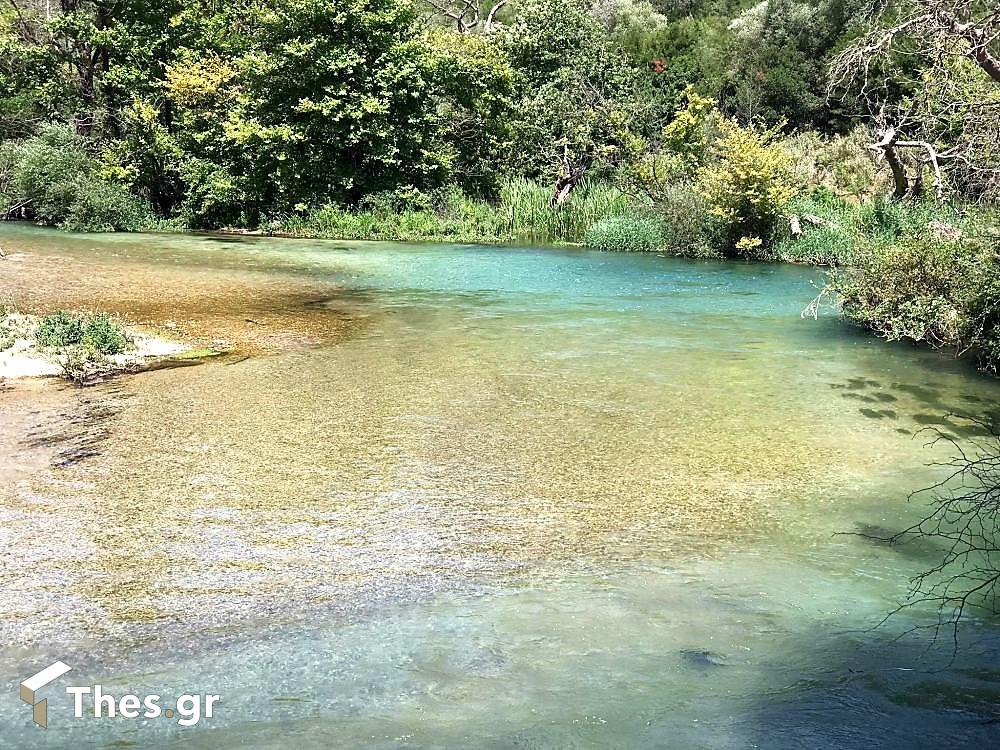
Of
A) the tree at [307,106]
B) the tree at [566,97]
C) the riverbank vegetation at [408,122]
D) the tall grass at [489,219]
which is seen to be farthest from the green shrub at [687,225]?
the tree at [307,106]

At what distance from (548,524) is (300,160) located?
2303 centimetres

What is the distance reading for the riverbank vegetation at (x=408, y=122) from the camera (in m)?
24.7

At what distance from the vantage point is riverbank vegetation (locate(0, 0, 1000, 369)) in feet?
81.1

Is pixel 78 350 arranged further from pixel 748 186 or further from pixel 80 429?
pixel 748 186

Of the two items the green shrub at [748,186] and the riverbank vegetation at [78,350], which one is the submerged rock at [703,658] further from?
the green shrub at [748,186]

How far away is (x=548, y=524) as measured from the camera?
6207mm

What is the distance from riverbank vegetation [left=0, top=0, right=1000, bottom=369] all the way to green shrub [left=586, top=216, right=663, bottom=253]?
6cm

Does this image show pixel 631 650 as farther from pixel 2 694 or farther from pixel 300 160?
pixel 300 160

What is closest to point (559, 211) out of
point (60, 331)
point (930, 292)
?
point (930, 292)

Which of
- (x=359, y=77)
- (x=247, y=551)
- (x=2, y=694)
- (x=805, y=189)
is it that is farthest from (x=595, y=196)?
(x=2, y=694)

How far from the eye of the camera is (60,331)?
1023cm

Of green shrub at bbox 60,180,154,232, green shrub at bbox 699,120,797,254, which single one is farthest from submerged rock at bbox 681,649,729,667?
green shrub at bbox 60,180,154,232

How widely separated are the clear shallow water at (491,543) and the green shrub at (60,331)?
A: 115 centimetres

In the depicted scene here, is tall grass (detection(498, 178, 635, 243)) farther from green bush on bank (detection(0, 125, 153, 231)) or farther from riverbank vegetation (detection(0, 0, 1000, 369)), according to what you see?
green bush on bank (detection(0, 125, 153, 231))
